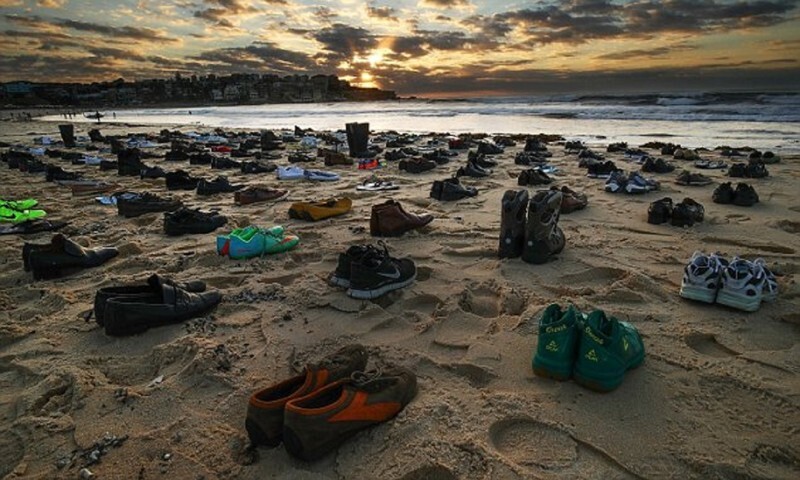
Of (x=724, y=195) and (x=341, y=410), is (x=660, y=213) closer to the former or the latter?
(x=724, y=195)

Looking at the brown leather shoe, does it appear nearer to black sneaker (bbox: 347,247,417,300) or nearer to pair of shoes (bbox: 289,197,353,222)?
pair of shoes (bbox: 289,197,353,222)

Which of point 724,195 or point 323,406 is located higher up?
point 724,195

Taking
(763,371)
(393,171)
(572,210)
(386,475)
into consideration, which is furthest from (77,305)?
(393,171)

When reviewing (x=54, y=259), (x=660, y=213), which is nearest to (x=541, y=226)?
(x=660, y=213)

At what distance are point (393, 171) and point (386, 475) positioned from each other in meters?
7.93

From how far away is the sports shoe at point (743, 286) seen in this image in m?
2.86

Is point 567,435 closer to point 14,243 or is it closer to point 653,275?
point 653,275

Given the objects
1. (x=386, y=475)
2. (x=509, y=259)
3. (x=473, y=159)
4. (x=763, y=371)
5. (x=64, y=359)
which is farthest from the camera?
(x=473, y=159)

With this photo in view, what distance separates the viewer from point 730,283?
2.90m

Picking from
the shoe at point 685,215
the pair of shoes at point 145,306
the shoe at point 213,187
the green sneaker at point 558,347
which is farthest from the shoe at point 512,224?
the shoe at point 213,187

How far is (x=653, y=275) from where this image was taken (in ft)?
11.5

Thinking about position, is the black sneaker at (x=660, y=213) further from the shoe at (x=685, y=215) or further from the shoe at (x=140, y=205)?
the shoe at (x=140, y=205)

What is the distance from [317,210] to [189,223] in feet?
5.08

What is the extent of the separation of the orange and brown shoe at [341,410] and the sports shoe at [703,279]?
7.62 feet
